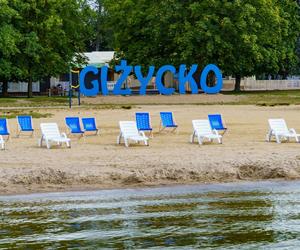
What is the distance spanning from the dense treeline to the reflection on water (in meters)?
42.7

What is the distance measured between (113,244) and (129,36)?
56.9 metres

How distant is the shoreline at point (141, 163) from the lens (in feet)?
66.7

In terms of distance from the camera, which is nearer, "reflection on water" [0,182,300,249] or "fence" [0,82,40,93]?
"reflection on water" [0,182,300,249]

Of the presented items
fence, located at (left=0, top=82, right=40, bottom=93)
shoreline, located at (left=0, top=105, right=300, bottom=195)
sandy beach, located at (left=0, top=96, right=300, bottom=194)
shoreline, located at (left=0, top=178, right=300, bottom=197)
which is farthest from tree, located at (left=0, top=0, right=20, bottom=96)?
shoreline, located at (left=0, top=178, right=300, bottom=197)

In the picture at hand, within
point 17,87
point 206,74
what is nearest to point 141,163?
point 206,74

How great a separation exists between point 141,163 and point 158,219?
6729 mm

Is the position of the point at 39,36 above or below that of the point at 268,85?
above

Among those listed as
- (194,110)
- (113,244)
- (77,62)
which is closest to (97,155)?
(113,244)

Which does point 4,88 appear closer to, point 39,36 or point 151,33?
point 39,36

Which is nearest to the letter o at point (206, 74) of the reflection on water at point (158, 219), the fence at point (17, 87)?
the fence at point (17, 87)

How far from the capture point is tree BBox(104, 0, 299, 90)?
211 ft

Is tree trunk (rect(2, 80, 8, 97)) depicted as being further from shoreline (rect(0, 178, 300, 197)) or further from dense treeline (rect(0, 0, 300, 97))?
shoreline (rect(0, 178, 300, 197))

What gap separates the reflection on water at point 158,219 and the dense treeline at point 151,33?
4266 centimetres

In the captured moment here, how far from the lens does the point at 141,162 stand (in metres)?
22.6
